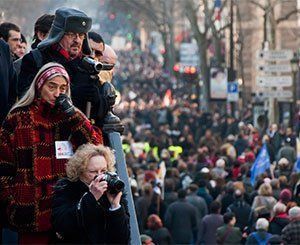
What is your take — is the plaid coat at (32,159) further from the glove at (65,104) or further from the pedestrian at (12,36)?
the pedestrian at (12,36)

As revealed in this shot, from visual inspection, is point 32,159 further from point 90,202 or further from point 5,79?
point 5,79

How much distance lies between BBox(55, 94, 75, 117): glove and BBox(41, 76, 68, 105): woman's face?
0.08m

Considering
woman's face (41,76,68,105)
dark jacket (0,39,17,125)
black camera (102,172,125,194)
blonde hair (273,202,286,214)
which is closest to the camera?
black camera (102,172,125,194)

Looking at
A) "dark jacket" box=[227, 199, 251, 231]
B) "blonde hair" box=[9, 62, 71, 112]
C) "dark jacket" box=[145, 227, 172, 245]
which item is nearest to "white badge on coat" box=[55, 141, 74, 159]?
"blonde hair" box=[9, 62, 71, 112]

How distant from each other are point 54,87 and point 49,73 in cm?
8

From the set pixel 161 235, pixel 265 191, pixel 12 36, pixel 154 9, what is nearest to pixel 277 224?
pixel 161 235

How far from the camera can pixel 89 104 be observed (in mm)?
8062

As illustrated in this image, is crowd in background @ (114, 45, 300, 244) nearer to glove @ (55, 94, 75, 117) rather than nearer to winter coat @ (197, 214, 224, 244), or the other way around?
winter coat @ (197, 214, 224, 244)

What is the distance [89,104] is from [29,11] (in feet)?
112

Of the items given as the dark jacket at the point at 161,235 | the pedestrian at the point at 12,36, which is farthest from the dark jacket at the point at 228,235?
the pedestrian at the point at 12,36

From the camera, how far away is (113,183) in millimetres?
6758

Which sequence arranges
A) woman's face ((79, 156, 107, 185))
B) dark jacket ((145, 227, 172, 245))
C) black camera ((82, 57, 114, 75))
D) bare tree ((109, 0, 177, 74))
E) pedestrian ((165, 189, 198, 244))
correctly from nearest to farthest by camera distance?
woman's face ((79, 156, 107, 185))
black camera ((82, 57, 114, 75))
dark jacket ((145, 227, 172, 245))
pedestrian ((165, 189, 198, 244))
bare tree ((109, 0, 177, 74))

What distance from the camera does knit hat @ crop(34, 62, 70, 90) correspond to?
292 inches

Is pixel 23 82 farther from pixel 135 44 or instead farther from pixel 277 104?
pixel 135 44
